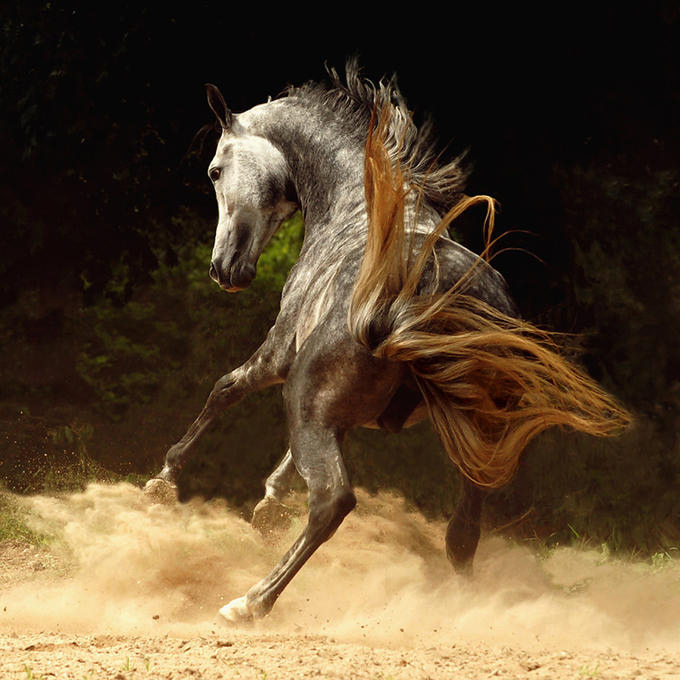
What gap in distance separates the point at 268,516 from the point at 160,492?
0.55 metres

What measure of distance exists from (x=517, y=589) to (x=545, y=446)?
8.42 ft

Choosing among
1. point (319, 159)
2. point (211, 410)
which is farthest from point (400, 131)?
point (211, 410)

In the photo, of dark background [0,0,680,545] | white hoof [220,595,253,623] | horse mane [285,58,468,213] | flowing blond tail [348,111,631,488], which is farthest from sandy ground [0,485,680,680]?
horse mane [285,58,468,213]

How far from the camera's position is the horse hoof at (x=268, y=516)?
19.5 ft

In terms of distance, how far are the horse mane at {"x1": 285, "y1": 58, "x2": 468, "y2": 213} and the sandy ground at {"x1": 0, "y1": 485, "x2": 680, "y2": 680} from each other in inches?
69.5

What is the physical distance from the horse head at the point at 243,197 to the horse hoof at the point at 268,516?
110 centimetres

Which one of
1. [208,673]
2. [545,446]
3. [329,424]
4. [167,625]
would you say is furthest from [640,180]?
[208,673]

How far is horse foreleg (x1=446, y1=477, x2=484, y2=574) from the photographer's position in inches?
203

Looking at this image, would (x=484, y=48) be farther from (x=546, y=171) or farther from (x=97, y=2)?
(x=97, y=2)

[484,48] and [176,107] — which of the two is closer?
[484,48]

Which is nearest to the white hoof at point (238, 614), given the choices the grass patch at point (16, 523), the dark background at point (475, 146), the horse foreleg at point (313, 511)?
the horse foreleg at point (313, 511)

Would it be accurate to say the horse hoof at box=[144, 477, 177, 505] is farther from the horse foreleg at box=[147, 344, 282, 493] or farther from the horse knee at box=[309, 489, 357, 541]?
the horse knee at box=[309, 489, 357, 541]

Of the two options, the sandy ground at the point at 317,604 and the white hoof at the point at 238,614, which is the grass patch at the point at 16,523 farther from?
the white hoof at the point at 238,614

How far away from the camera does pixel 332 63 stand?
7312 millimetres
